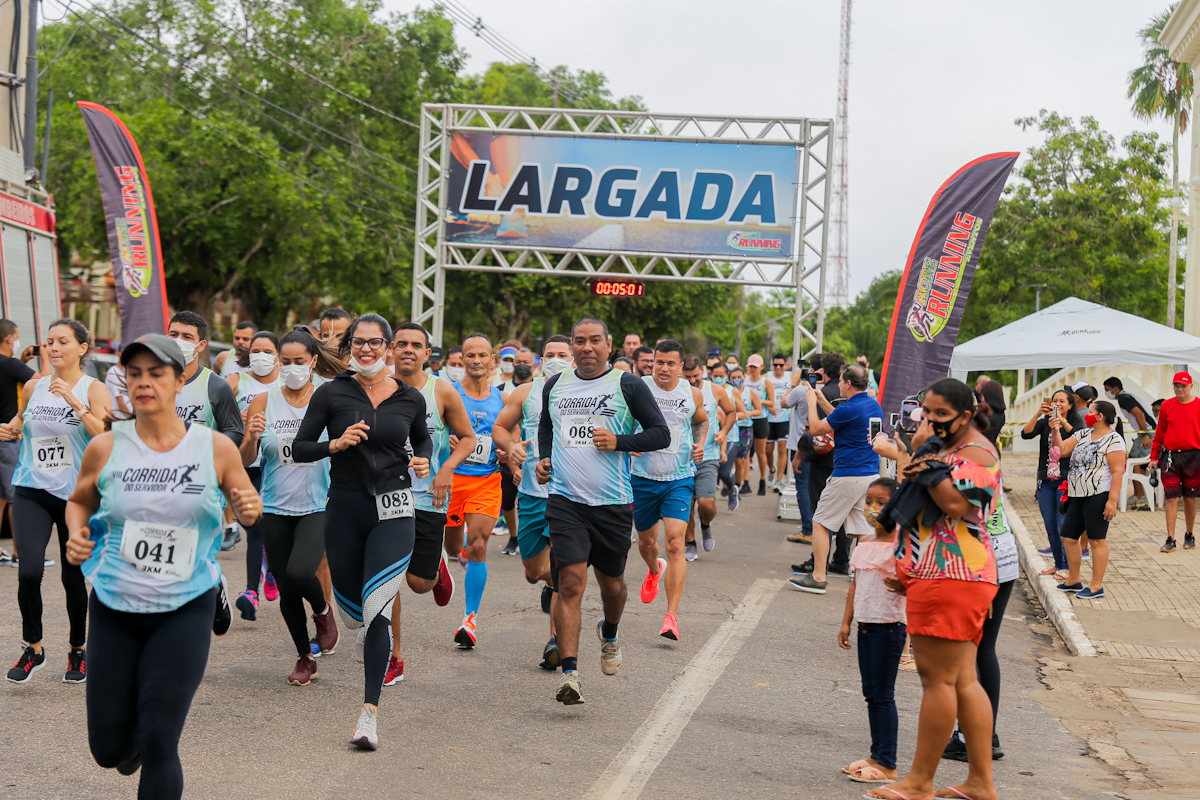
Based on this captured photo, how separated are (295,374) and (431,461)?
99 cm

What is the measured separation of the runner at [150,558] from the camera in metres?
3.66

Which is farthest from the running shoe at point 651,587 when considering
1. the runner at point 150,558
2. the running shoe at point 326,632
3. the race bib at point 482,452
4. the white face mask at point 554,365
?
the runner at point 150,558

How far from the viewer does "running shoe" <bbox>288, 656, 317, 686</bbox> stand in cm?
623

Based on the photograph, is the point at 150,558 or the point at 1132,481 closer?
the point at 150,558

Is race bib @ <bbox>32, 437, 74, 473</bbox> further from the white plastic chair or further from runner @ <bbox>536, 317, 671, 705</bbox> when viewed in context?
the white plastic chair

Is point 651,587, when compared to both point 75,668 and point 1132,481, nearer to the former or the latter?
point 75,668

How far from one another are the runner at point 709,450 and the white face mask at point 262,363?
4053mm

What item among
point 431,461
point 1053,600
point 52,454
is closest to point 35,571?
point 52,454

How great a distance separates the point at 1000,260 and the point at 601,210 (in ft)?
70.7

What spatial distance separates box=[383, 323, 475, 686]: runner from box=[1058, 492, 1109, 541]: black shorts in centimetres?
585

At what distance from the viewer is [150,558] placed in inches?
149

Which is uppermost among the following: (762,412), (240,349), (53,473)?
(240,349)

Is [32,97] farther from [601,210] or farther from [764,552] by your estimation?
[764,552]

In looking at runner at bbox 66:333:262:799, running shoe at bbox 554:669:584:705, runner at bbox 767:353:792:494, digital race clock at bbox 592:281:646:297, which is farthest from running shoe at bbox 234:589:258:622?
digital race clock at bbox 592:281:646:297
